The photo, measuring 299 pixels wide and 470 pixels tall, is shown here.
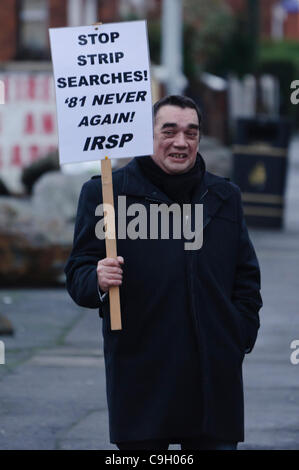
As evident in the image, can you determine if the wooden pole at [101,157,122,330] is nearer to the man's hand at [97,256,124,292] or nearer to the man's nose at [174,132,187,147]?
the man's hand at [97,256,124,292]

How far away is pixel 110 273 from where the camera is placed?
176 inches

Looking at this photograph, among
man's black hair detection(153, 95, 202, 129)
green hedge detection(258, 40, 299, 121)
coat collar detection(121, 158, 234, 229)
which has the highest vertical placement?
man's black hair detection(153, 95, 202, 129)

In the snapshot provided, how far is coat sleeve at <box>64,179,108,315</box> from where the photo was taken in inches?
181

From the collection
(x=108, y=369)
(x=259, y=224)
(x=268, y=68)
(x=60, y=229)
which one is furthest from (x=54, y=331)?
(x=268, y=68)

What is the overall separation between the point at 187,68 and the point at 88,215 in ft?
92.3

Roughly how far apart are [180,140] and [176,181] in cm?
15

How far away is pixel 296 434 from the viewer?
6.88 metres

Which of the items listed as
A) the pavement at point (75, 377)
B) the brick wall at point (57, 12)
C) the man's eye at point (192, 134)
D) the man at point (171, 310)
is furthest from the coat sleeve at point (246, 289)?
the brick wall at point (57, 12)

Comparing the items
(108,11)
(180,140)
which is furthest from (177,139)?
(108,11)

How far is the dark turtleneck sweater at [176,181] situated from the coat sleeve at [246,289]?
242 mm

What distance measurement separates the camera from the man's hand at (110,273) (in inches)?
176

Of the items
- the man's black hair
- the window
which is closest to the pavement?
the man's black hair

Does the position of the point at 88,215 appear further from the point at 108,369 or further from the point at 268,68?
the point at 268,68

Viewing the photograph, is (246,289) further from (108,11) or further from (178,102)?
(108,11)
